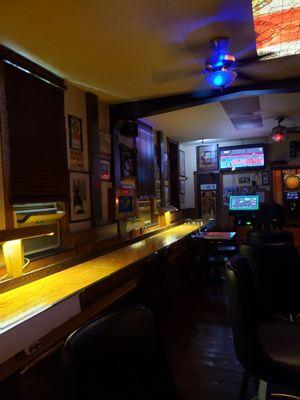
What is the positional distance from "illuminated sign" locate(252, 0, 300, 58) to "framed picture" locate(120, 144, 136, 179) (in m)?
2.36

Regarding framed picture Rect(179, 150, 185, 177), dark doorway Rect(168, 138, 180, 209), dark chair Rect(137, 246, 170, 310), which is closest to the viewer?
dark chair Rect(137, 246, 170, 310)

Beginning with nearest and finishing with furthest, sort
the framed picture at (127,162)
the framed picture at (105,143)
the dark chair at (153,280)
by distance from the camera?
the dark chair at (153,280), the framed picture at (105,143), the framed picture at (127,162)

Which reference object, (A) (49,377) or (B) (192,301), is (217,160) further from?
(A) (49,377)

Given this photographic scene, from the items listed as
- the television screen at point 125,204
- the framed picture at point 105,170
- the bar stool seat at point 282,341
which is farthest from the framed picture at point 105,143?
the bar stool seat at point 282,341

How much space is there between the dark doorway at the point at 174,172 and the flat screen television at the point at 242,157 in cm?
137

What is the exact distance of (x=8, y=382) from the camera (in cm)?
180

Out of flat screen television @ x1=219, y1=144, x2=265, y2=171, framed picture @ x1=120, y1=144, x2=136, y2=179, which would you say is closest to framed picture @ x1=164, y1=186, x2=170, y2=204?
framed picture @ x1=120, y1=144, x2=136, y2=179

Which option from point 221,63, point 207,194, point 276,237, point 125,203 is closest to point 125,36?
point 221,63

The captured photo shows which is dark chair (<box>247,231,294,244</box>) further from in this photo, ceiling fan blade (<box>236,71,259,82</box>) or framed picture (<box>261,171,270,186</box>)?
framed picture (<box>261,171,270,186</box>)

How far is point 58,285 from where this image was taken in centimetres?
234

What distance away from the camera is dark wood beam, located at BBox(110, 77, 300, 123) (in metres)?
3.60

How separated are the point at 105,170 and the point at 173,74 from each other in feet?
5.03

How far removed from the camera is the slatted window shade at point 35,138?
2.58 m

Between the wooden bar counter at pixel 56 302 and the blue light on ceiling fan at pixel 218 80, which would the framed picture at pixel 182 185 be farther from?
the blue light on ceiling fan at pixel 218 80
